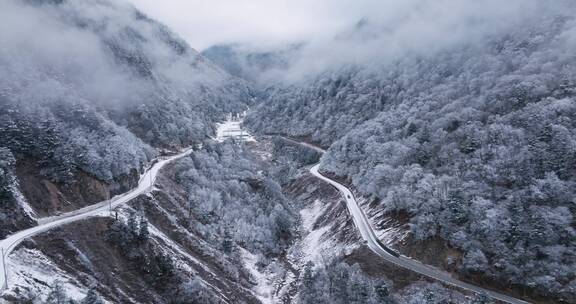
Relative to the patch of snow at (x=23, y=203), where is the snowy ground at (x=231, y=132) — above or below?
below

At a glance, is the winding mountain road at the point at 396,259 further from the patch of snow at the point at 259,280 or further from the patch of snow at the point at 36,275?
the patch of snow at the point at 36,275

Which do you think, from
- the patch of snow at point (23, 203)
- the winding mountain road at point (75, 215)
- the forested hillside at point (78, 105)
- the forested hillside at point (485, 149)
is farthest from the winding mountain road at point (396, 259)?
the patch of snow at point (23, 203)

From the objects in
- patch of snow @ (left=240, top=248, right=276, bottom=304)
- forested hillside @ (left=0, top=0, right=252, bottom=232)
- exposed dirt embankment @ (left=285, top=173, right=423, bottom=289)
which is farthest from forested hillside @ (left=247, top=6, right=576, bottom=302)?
forested hillside @ (left=0, top=0, right=252, bottom=232)

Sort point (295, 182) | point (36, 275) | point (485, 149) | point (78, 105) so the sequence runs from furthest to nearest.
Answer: point (295, 182), point (78, 105), point (485, 149), point (36, 275)

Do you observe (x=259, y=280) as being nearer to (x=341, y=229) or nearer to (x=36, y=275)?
(x=341, y=229)

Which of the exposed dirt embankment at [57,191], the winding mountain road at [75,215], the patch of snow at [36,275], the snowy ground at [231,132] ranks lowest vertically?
the snowy ground at [231,132]

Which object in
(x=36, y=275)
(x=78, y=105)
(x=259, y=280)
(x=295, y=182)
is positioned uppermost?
(x=78, y=105)

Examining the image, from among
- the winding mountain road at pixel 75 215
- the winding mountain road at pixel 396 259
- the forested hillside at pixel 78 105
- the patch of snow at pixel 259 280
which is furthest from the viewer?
the patch of snow at pixel 259 280

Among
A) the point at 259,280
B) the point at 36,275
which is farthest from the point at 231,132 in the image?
the point at 36,275
